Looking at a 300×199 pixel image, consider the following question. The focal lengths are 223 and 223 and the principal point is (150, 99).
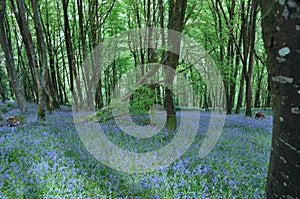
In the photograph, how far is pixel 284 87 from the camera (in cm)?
166

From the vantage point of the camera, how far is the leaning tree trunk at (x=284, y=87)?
1.57 meters

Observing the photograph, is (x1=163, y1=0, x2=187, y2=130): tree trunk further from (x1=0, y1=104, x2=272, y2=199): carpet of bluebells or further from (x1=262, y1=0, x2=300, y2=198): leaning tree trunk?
(x1=262, y1=0, x2=300, y2=198): leaning tree trunk

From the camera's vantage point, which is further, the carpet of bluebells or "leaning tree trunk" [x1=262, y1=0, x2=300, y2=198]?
the carpet of bluebells

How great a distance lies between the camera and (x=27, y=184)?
3777mm

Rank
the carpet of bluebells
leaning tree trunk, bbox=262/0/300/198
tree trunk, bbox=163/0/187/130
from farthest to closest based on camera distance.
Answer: tree trunk, bbox=163/0/187/130 < the carpet of bluebells < leaning tree trunk, bbox=262/0/300/198

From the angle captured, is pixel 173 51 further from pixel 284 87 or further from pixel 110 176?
pixel 284 87

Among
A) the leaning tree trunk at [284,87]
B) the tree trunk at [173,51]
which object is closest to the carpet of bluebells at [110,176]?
the leaning tree trunk at [284,87]

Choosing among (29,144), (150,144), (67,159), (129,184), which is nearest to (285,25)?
(129,184)

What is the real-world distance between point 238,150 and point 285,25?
547 cm

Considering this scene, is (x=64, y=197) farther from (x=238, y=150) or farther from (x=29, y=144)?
(x=238, y=150)

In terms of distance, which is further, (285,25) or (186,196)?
(186,196)

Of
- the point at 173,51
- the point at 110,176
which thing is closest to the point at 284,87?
the point at 110,176

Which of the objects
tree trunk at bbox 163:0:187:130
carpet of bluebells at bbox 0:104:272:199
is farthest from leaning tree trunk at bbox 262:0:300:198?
tree trunk at bbox 163:0:187:130

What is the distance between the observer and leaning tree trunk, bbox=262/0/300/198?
5.14ft
